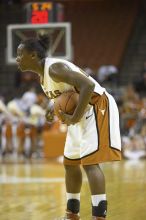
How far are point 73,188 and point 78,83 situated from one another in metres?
0.91

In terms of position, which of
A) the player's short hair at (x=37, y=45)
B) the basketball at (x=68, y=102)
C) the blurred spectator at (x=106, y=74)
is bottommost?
the blurred spectator at (x=106, y=74)

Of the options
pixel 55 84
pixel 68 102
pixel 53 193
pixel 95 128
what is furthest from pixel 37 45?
pixel 53 193

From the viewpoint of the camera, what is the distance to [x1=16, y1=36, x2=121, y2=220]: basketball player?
4160 mm

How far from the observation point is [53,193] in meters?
6.76

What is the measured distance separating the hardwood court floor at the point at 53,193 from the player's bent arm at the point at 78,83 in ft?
3.52

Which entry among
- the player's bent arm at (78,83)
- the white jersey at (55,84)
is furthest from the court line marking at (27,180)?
the player's bent arm at (78,83)

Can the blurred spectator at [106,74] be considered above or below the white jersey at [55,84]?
below

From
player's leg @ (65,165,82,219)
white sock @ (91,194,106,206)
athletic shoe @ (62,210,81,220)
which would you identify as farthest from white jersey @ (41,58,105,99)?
athletic shoe @ (62,210,81,220)

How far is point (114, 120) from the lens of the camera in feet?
14.5

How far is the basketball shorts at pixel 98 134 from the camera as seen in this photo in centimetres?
429

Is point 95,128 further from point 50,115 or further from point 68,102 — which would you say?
point 50,115

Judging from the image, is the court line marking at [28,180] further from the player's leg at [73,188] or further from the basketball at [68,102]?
the basketball at [68,102]

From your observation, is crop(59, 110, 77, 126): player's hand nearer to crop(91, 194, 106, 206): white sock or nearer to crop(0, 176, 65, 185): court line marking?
crop(91, 194, 106, 206): white sock

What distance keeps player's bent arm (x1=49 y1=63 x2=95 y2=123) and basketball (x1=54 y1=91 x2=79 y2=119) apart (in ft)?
0.46
